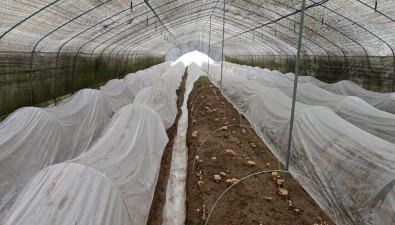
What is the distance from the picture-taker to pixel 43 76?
1469 cm

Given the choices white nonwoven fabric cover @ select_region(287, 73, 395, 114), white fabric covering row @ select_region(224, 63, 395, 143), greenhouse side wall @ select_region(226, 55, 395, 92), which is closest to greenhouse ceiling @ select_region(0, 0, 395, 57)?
greenhouse side wall @ select_region(226, 55, 395, 92)

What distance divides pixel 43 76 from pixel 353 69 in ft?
59.4

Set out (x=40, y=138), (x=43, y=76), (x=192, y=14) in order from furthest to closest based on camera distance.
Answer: (x=192, y=14) → (x=43, y=76) → (x=40, y=138)

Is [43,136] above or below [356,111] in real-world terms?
below

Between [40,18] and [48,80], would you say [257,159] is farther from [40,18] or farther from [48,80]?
[48,80]

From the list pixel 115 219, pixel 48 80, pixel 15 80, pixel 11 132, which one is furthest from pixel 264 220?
pixel 48 80

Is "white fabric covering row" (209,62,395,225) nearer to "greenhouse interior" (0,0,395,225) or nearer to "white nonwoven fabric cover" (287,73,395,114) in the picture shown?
"greenhouse interior" (0,0,395,225)

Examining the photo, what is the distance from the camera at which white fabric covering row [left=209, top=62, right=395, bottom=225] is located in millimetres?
5898

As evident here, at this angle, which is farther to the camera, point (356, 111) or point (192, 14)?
point (192, 14)

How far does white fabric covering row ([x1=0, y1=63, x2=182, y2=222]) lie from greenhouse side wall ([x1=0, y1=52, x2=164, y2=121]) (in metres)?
2.22

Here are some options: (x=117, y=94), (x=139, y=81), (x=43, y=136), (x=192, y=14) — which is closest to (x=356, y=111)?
(x=43, y=136)

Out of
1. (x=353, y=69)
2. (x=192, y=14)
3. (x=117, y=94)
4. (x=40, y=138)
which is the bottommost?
(x=40, y=138)

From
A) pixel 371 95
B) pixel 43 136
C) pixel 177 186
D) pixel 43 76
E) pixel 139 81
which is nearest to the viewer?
pixel 177 186

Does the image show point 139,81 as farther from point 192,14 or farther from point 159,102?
point 159,102
